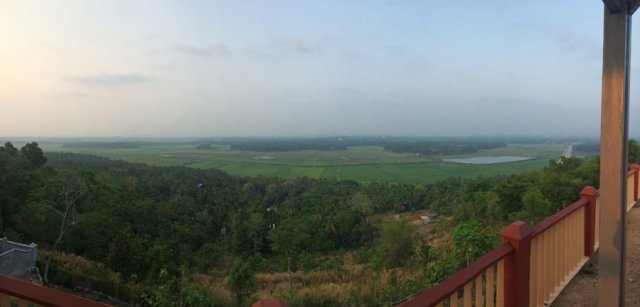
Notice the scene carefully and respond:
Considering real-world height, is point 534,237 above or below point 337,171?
above

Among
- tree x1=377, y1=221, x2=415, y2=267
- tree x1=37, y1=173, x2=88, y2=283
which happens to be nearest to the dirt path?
tree x1=377, y1=221, x2=415, y2=267

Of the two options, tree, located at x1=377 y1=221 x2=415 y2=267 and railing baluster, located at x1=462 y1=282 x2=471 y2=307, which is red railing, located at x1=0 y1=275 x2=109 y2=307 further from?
tree, located at x1=377 y1=221 x2=415 y2=267

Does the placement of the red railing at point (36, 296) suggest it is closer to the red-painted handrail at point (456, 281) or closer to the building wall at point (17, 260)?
the red-painted handrail at point (456, 281)

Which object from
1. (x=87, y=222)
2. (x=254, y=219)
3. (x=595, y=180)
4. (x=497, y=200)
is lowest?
(x=254, y=219)

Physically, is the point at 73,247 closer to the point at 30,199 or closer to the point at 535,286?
→ the point at 30,199

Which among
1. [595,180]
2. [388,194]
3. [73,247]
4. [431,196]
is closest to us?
[595,180]

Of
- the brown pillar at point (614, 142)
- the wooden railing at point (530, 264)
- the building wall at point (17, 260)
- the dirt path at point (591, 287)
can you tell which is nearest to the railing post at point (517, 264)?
the wooden railing at point (530, 264)

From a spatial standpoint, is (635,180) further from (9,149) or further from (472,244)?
(9,149)

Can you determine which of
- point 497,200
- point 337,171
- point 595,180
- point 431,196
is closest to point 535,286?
point 595,180
